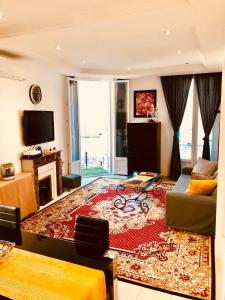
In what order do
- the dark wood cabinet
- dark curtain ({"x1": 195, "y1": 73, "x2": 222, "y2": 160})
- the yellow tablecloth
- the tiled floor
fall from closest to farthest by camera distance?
1. the yellow tablecloth
2. the tiled floor
3. dark curtain ({"x1": 195, "y1": 73, "x2": 222, "y2": 160})
4. the dark wood cabinet

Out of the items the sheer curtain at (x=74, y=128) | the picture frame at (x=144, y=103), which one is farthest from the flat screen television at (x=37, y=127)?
the picture frame at (x=144, y=103)

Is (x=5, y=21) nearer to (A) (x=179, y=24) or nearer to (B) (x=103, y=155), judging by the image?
(A) (x=179, y=24)

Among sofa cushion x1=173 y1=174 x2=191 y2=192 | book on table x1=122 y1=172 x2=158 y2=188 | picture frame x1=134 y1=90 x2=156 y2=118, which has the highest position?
picture frame x1=134 y1=90 x2=156 y2=118

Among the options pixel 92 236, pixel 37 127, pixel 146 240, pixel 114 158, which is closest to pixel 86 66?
pixel 37 127

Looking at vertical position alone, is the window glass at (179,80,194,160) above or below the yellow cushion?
above

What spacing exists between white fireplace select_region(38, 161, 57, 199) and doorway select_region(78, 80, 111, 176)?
202 cm

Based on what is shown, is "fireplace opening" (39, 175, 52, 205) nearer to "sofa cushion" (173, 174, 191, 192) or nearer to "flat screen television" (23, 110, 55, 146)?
"flat screen television" (23, 110, 55, 146)

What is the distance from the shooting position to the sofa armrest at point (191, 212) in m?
3.43

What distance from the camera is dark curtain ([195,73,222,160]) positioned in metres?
5.80

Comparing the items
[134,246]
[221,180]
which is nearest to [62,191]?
[134,246]

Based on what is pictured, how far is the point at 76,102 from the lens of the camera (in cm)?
660

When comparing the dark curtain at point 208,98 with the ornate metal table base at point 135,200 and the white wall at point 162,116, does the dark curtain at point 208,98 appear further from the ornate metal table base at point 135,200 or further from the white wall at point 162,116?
the ornate metal table base at point 135,200

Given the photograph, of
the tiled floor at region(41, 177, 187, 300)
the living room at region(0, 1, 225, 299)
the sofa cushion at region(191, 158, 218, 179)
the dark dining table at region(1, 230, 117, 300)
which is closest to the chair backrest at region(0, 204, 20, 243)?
the dark dining table at region(1, 230, 117, 300)

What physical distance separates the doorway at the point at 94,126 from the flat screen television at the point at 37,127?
6.52ft
